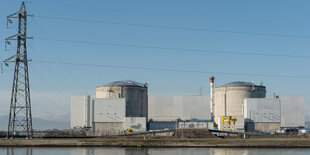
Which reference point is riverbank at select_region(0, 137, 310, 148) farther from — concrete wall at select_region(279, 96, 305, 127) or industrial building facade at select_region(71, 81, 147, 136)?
concrete wall at select_region(279, 96, 305, 127)

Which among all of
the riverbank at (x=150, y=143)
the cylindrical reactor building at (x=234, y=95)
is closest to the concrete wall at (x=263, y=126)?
the cylindrical reactor building at (x=234, y=95)

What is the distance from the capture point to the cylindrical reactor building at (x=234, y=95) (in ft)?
264

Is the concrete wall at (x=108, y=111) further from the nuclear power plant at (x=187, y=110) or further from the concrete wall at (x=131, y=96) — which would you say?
the concrete wall at (x=131, y=96)

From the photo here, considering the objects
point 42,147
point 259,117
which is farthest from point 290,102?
point 42,147

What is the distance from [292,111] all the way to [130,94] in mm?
34194

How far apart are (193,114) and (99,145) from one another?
133 ft

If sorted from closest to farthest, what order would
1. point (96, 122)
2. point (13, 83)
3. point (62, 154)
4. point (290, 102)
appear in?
point (62, 154) → point (13, 83) → point (96, 122) → point (290, 102)

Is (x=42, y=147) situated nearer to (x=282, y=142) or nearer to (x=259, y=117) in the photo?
(x=282, y=142)

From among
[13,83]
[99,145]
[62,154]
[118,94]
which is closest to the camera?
[62,154]

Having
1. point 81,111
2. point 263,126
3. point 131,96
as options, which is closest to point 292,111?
point 263,126

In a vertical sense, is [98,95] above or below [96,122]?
above

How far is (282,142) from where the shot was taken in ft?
184

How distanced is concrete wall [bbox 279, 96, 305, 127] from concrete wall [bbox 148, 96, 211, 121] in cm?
1639

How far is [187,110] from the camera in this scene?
9225 centimetres
